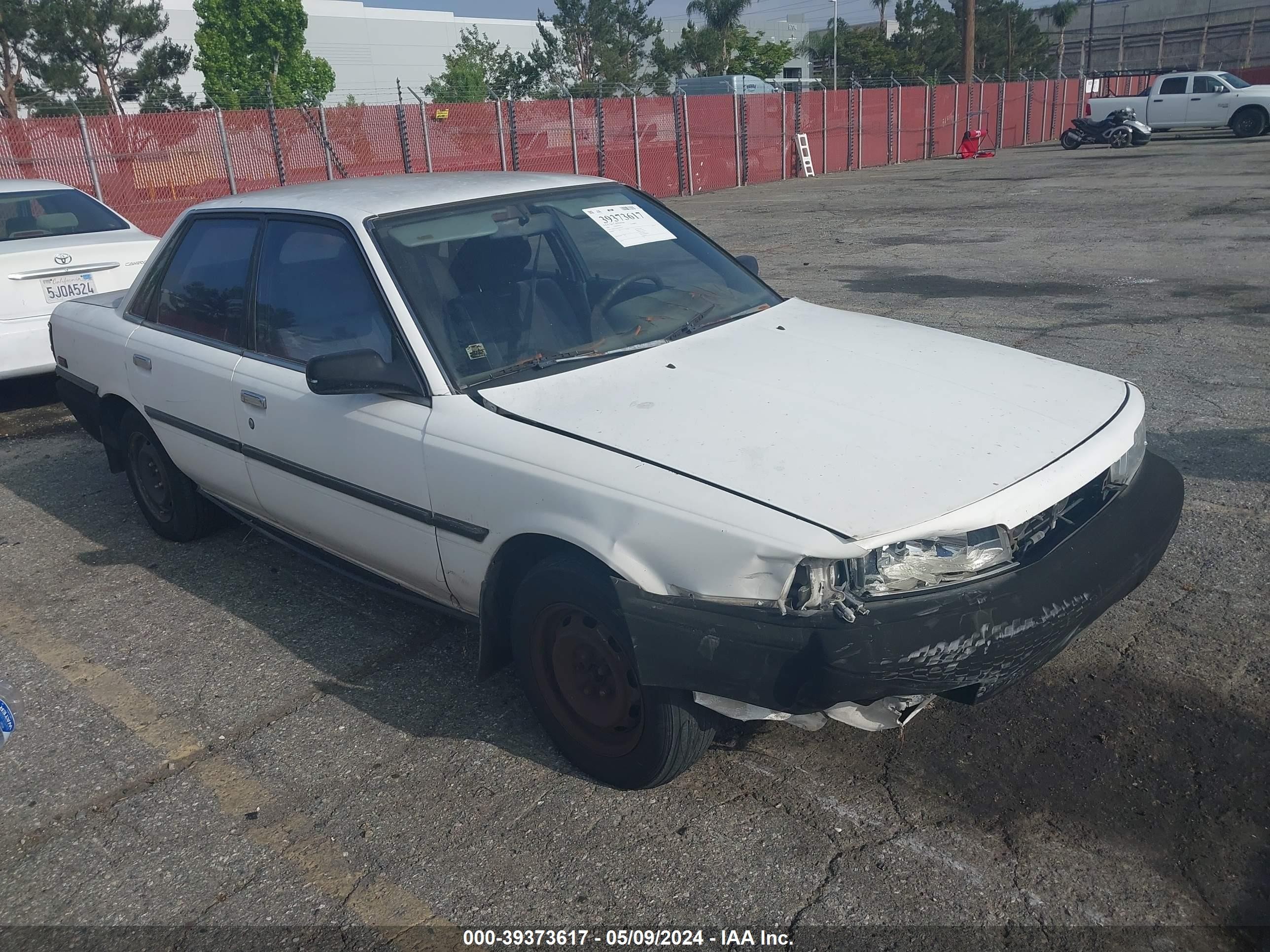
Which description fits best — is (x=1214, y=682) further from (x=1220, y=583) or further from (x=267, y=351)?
(x=267, y=351)

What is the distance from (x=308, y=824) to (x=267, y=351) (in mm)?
1789

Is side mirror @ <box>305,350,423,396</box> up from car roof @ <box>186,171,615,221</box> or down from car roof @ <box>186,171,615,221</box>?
down

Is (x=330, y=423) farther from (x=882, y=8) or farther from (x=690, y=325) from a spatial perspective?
(x=882, y=8)

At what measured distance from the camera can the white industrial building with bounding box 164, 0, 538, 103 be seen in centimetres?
6506

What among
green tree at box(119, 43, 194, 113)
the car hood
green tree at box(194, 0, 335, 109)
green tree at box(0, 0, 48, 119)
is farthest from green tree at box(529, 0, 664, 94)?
the car hood

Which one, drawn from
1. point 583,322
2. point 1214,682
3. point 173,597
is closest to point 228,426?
point 173,597

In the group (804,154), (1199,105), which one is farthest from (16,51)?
(1199,105)

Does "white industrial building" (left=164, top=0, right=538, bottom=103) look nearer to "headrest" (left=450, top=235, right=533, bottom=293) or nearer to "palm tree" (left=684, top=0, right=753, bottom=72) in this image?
"palm tree" (left=684, top=0, right=753, bottom=72)

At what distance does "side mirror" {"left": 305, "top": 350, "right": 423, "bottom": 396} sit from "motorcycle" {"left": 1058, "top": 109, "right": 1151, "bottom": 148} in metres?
32.0

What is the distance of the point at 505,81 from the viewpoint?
6078cm

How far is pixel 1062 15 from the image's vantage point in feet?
235

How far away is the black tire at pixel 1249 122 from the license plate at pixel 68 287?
3206cm

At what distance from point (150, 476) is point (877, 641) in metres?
3.86

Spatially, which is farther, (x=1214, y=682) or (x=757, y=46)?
(x=757, y=46)
